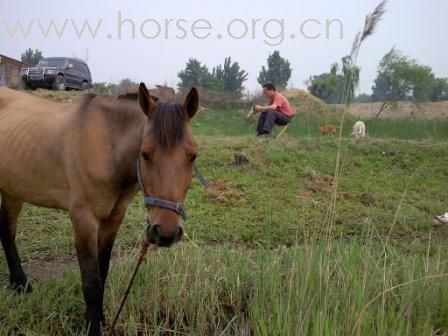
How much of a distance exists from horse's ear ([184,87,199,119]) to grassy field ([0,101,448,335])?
3.00 ft

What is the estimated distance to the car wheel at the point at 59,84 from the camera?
53.5ft

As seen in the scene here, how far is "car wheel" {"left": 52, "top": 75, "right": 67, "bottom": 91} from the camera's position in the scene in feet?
53.5

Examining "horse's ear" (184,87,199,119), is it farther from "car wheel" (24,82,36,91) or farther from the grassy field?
"car wheel" (24,82,36,91)

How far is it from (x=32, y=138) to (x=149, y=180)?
1.37 meters

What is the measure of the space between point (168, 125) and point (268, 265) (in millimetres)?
1205

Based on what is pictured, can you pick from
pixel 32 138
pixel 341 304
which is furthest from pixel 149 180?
pixel 32 138

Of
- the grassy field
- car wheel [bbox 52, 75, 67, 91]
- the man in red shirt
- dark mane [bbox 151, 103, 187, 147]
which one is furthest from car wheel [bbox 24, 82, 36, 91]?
dark mane [bbox 151, 103, 187, 147]

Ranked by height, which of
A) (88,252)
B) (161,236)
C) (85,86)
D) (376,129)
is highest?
(85,86)

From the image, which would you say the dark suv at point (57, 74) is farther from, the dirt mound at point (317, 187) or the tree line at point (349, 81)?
the dirt mound at point (317, 187)

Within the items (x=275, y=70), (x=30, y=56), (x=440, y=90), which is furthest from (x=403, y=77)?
(x=30, y=56)

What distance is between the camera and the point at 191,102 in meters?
2.29

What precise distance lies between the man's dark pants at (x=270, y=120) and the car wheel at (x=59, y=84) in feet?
35.4

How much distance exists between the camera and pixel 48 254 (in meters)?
3.86

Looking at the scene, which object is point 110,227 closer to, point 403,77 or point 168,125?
point 168,125
